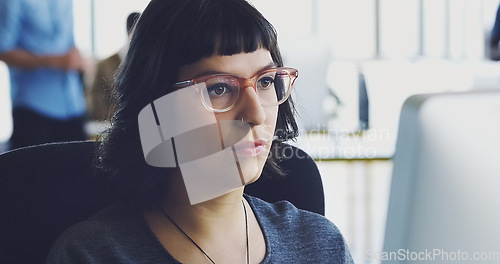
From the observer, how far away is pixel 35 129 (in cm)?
227

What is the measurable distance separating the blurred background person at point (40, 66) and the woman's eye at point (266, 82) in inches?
62.1

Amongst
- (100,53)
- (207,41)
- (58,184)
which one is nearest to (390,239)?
(207,41)

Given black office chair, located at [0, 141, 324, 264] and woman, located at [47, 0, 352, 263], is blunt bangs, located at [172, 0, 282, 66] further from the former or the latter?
black office chair, located at [0, 141, 324, 264]

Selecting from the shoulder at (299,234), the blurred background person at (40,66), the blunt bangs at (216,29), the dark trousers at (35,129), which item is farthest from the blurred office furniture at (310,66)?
the blunt bangs at (216,29)

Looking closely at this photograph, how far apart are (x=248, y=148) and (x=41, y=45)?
1653 millimetres

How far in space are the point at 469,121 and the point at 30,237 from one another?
72cm

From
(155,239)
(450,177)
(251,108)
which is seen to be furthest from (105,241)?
(450,177)

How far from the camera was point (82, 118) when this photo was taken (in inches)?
95.5

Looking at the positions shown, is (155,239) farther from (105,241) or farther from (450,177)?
(450,177)

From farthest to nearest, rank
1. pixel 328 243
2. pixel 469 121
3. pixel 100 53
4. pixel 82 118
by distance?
pixel 100 53
pixel 82 118
pixel 328 243
pixel 469 121

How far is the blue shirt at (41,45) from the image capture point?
7.23ft

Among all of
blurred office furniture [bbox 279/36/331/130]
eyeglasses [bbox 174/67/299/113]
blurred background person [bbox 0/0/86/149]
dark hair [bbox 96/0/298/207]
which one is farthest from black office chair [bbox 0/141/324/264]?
blurred background person [bbox 0/0/86/149]

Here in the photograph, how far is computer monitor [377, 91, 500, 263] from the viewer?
1.67 ft

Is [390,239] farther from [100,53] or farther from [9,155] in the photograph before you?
[100,53]
